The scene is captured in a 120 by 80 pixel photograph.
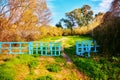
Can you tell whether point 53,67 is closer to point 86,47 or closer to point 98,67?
point 98,67

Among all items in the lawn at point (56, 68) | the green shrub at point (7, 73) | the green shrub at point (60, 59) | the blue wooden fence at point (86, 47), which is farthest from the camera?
the blue wooden fence at point (86, 47)

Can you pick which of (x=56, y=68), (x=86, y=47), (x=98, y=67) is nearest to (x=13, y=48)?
(x=56, y=68)

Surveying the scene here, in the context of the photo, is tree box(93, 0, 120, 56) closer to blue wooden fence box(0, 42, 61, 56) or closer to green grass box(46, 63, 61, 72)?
blue wooden fence box(0, 42, 61, 56)

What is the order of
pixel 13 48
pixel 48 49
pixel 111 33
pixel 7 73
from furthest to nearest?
pixel 48 49
pixel 13 48
pixel 111 33
pixel 7 73

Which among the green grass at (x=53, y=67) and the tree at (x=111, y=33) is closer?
the green grass at (x=53, y=67)

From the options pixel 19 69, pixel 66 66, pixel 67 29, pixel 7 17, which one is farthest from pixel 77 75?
pixel 67 29

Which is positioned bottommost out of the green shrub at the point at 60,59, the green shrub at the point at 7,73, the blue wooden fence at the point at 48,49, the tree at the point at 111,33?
the green shrub at the point at 7,73

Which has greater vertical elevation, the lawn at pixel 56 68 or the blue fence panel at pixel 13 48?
the blue fence panel at pixel 13 48

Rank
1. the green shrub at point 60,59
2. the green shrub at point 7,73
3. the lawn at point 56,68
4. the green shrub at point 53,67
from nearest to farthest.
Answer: the green shrub at point 7,73, the lawn at point 56,68, the green shrub at point 53,67, the green shrub at point 60,59

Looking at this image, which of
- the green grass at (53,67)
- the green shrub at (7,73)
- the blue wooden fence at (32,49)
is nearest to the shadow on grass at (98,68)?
the green grass at (53,67)

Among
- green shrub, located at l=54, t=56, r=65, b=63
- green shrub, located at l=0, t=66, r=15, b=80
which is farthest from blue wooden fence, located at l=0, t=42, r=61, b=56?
green shrub, located at l=0, t=66, r=15, b=80

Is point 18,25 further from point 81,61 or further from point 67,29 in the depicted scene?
point 67,29

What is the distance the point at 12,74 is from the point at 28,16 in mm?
12838

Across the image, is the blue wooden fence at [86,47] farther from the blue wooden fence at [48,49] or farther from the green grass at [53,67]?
the green grass at [53,67]
